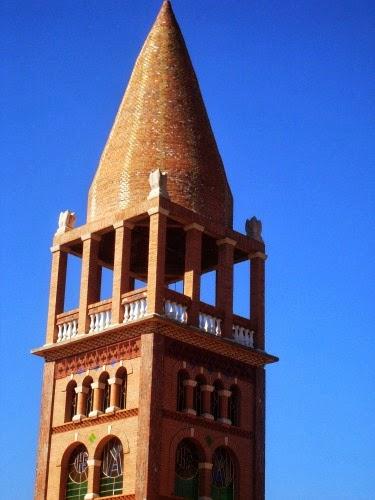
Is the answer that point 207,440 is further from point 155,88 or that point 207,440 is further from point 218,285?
point 155,88

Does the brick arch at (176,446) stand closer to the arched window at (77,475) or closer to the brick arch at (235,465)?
the brick arch at (235,465)

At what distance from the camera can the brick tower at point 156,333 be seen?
3341 cm

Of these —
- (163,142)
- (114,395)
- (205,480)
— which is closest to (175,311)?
(114,395)

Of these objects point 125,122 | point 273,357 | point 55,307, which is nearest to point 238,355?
point 273,357

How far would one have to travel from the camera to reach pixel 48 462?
1384 inches

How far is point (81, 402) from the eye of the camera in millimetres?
35062

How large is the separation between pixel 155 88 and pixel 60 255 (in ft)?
21.6

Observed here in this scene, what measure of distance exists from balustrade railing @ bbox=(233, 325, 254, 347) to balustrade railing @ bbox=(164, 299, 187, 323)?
2.34 metres

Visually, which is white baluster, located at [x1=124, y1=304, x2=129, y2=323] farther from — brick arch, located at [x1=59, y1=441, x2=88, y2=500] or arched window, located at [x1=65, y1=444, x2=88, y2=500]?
arched window, located at [x1=65, y1=444, x2=88, y2=500]

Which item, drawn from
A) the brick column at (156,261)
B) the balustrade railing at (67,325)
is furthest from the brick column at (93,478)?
the brick column at (156,261)

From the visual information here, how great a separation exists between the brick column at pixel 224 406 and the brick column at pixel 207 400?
465mm

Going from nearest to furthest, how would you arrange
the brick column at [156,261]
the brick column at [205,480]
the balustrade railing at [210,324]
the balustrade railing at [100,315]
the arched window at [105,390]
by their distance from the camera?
the brick column at [205,480]
the brick column at [156,261]
the arched window at [105,390]
the balustrade railing at [100,315]
the balustrade railing at [210,324]

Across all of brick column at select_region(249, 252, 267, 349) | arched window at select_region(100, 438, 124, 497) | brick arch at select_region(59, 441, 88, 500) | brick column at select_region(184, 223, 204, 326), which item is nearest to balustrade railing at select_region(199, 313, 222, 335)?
brick column at select_region(184, 223, 204, 326)

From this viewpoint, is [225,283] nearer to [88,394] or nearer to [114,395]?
[114,395]
